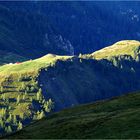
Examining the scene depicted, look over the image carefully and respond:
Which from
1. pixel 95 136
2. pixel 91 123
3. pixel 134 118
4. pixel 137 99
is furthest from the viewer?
pixel 137 99

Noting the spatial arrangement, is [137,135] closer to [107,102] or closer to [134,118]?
[134,118]

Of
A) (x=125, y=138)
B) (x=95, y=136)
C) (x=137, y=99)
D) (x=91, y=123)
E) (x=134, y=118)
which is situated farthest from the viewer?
(x=137, y=99)

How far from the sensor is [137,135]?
78.6 meters

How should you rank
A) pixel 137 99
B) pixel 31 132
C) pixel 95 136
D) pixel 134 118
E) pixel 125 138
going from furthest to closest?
pixel 137 99, pixel 31 132, pixel 134 118, pixel 95 136, pixel 125 138

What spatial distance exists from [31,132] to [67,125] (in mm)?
11048

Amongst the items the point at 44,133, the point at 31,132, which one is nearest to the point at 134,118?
the point at 44,133

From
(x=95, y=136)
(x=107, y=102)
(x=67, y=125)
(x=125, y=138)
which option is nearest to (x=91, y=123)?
(x=67, y=125)

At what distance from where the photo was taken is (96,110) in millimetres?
127688

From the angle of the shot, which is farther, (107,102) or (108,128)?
(107,102)

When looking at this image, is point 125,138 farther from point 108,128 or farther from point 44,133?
point 44,133

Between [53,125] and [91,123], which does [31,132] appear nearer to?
[53,125]

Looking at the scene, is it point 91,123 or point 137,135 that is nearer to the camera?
point 137,135

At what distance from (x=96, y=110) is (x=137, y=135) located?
49.3 m

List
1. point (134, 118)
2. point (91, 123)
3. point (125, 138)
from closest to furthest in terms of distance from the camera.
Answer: point (125, 138), point (134, 118), point (91, 123)
